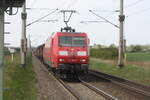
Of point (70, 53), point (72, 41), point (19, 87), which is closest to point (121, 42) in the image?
point (72, 41)

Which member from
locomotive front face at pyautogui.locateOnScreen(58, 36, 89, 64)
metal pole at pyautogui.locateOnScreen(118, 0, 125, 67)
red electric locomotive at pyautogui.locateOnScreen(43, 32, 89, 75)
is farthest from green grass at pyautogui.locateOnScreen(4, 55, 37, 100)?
metal pole at pyautogui.locateOnScreen(118, 0, 125, 67)

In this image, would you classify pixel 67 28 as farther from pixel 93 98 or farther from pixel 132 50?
pixel 132 50

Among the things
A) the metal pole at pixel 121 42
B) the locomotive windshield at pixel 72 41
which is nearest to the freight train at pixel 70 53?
the locomotive windshield at pixel 72 41

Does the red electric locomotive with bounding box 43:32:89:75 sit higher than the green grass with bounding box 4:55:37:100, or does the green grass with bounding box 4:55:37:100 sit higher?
the red electric locomotive with bounding box 43:32:89:75

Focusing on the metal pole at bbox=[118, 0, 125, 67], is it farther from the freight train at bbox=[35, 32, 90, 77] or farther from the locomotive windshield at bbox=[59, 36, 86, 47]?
the locomotive windshield at bbox=[59, 36, 86, 47]

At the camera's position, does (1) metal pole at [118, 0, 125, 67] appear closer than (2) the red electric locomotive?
No

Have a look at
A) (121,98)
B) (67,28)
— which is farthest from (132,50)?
(121,98)

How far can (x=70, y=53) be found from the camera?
61.8 feet

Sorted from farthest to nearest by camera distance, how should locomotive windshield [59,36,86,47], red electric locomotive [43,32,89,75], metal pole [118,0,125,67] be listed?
1. metal pole [118,0,125,67]
2. locomotive windshield [59,36,86,47]
3. red electric locomotive [43,32,89,75]

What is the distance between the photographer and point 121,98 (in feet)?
40.1

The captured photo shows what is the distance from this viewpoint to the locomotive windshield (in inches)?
756

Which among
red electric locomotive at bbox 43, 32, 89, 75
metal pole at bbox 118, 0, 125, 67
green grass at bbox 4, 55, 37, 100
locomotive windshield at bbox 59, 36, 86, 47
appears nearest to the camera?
green grass at bbox 4, 55, 37, 100

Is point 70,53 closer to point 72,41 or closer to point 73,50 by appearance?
point 73,50

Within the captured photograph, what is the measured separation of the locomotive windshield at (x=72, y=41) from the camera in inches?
756
